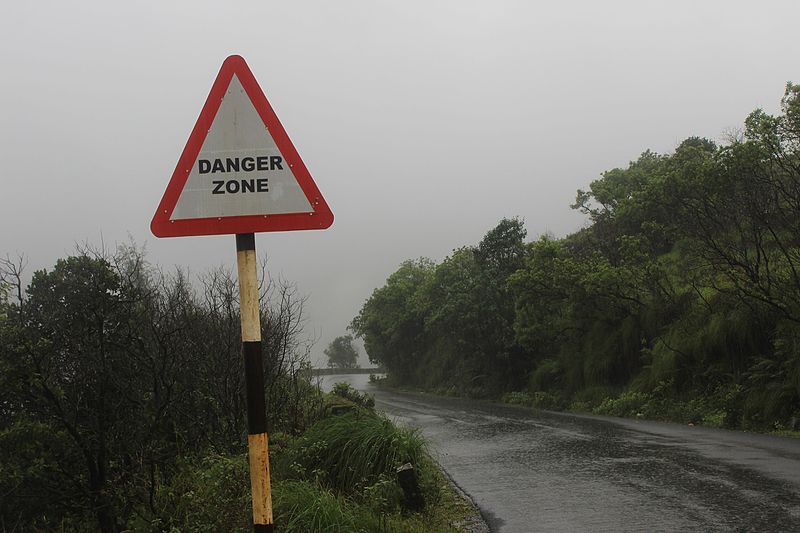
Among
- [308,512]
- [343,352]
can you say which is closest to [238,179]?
[308,512]

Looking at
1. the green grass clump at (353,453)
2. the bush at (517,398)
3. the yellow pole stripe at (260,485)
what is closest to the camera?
the yellow pole stripe at (260,485)

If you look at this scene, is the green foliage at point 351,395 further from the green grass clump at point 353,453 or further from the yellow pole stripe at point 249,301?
the yellow pole stripe at point 249,301

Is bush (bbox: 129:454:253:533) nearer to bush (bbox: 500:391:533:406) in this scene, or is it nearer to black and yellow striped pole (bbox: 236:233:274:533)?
black and yellow striped pole (bbox: 236:233:274:533)

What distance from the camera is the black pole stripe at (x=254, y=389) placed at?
2.85 metres

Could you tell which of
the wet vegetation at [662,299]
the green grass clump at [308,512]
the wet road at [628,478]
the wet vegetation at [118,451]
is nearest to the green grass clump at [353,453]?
the wet vegetation at [118,451]

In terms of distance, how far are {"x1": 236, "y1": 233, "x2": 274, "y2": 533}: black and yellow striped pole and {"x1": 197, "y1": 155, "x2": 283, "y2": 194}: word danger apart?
21 centimetres

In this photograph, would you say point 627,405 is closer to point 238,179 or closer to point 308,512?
point 308,512

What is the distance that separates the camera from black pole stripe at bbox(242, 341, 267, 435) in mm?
2852

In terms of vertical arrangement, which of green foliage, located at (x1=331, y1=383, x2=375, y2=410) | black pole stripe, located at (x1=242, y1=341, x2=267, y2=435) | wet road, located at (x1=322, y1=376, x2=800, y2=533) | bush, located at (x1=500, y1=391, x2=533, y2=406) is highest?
black pole stripe, located at (x1=242, y1=341, x2=267, y2=435)

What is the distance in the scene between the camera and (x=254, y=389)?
9.44 feet

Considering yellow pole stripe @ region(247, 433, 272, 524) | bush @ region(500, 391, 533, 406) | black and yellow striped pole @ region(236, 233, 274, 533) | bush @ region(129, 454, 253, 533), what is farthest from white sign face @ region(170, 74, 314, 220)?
bush @ region(500, 391, 533, 406)

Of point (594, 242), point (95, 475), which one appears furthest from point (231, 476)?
point (594, 242)

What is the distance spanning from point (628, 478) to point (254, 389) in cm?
689

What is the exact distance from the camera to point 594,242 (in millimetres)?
27172
